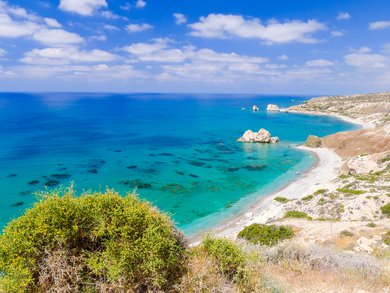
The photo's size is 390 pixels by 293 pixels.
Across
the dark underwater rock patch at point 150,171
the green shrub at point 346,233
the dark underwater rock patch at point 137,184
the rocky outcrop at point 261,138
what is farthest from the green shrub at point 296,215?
the rocky outcrop at point 261,138

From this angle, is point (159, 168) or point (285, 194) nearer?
point (285, 194)

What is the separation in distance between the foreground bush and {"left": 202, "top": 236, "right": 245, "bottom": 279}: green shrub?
139 centimetres

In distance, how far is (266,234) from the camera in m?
21.2

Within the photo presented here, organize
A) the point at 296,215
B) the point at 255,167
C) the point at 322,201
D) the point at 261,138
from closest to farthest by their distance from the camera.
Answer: the point at 296,215 → the point at 322,201 → the point at 255,167 → the point at 261,138

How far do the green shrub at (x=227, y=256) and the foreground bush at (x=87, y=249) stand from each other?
1.39 metres

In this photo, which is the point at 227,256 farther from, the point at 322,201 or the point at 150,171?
the point at 150,171

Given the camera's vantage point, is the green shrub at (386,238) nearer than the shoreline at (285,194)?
Yes

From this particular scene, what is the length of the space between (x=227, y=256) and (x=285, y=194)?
33.6 meters

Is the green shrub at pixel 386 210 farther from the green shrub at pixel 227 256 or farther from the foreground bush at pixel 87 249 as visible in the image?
the foreground bush at pixel 87 249

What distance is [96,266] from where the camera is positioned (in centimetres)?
815

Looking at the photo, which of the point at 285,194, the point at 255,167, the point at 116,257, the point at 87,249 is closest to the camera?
the point at 116,257

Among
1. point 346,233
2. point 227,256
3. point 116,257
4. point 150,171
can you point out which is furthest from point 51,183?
point 346,233

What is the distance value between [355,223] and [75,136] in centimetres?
8561

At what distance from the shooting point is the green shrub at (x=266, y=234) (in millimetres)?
20361
